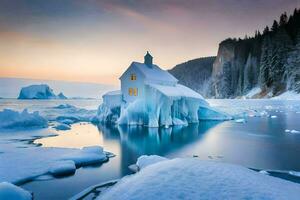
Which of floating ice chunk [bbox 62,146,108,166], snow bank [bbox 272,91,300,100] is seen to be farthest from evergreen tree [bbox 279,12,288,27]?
floating ice chunk [bbox 62,146,108,166]

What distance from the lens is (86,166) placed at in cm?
1308

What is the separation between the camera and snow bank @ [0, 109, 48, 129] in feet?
92.8

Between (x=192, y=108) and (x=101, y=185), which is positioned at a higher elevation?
(x=192, y=108)

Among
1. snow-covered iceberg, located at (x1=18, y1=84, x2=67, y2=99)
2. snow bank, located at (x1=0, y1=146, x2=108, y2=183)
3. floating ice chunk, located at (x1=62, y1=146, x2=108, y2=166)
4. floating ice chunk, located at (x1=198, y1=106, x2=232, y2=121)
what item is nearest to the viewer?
snow bank, located at (x1=0, y1=146, x2=108, y2=183)

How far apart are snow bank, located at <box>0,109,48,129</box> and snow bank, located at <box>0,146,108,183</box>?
13.8 metres

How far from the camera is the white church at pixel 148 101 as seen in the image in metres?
30.7

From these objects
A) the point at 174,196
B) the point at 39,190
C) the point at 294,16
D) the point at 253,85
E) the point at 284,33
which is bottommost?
the point at 39,190

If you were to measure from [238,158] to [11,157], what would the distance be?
38.5 ft

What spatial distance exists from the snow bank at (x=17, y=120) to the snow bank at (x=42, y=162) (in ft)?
45.3

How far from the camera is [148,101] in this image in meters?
31.3

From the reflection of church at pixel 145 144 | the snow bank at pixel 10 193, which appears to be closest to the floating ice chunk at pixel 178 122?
the reflection of church at pixel 145 144

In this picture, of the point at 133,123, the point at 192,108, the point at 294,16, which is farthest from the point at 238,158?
the point at 294,16

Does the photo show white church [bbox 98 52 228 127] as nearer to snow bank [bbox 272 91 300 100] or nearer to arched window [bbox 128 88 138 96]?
arched window [bbox 128 88 138 96]

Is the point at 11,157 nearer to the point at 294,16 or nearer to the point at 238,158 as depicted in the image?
the point at 238,158
